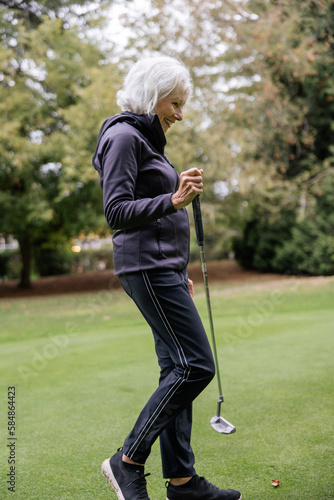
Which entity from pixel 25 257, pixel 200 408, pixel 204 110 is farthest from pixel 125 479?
pixel 25 257

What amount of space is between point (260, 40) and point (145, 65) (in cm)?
1140

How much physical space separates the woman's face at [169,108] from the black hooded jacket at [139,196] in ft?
0.20

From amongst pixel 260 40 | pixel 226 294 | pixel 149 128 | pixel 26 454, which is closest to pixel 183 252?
pixel 149 128

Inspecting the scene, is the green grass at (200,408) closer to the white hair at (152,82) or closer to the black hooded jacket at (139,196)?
the black hooded jacket at (139,196)

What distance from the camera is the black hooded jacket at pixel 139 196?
197 cm

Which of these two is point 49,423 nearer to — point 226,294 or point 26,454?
point 26,454

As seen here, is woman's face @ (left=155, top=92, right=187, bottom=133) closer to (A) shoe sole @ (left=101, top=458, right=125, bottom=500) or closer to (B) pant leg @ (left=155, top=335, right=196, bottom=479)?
(B) pant leg @ (left=155, top=335, right=196, bottom=479)

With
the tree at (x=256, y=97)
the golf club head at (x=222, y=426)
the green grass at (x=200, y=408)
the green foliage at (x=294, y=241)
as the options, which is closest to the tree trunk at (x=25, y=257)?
the tree at (x=256, y=97)

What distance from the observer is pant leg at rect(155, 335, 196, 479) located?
2.21 m

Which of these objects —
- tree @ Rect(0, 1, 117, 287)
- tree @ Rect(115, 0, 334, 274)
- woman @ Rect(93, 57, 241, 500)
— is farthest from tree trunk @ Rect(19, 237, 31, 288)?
woman @ Rect(93, 57, 241, 500)

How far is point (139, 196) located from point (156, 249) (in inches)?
8.5

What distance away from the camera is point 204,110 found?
14.5m

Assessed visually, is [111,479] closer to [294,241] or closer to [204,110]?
[204,110]

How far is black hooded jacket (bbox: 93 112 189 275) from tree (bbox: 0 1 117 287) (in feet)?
36.7
